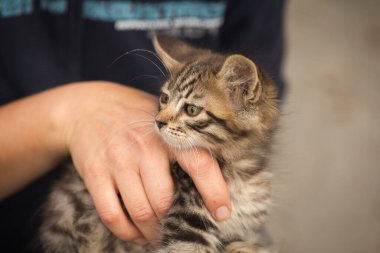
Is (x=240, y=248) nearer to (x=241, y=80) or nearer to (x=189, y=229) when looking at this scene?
(x=189, y=229)

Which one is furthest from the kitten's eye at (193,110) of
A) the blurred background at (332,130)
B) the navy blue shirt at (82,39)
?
the blurred background at (332,130)

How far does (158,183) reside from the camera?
1.11 metres

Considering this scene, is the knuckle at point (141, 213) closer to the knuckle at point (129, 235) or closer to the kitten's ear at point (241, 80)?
the knuckle at point (129, 235)

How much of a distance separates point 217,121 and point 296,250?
5.51ft

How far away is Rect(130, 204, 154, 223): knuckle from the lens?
1.12 metres

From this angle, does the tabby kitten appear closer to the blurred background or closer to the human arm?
the human arm

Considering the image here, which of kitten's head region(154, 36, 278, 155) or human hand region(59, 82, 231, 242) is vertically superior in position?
kitten's head region(154, 36, 278, 155)

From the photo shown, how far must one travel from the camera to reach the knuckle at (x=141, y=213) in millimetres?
1118

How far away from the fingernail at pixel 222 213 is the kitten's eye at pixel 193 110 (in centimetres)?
26

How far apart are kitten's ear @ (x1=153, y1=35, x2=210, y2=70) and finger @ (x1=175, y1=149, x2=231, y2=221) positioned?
12.5 inches

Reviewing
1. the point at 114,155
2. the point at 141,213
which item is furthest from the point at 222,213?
the point at 114,155

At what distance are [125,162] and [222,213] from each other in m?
0.29

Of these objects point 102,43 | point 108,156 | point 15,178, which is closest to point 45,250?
point 15,178

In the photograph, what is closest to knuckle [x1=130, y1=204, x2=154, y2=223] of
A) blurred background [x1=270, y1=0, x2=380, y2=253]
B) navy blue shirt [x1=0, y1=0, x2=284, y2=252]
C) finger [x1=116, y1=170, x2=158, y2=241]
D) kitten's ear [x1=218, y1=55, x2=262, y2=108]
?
finger [x1=116, y1=170, x2=158, y2=241]
